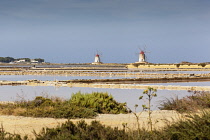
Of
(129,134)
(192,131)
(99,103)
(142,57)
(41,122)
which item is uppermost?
(142,57)

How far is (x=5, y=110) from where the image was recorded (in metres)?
14.5

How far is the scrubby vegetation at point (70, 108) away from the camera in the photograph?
13219 mm

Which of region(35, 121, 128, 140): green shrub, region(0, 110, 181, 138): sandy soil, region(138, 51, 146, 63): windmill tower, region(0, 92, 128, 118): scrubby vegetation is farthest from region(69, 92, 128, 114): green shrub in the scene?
region(138, 51, 146, 63): windmill tower

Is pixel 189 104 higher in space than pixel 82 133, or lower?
lower

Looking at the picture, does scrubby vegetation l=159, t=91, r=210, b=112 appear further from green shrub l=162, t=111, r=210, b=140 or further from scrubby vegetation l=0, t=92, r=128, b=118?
green shrub l=162, t=111, r=210, b=140

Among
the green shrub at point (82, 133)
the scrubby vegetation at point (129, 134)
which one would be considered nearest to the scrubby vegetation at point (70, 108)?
the green shrub at point (82, 133)

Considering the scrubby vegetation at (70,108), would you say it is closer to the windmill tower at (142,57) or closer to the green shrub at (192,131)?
the green shrub at (192,131)

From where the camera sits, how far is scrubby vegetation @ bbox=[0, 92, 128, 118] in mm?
13219

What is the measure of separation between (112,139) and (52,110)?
680cm

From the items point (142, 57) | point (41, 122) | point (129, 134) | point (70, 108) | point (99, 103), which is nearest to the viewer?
point (129, 134)

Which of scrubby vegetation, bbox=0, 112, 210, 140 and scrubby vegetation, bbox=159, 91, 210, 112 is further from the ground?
scrubby vegetation, bbox=0, 112, 210, 140

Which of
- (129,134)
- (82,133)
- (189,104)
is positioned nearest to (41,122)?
(82,133)

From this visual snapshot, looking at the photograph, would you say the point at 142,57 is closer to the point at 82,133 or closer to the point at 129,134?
the point at 129,134

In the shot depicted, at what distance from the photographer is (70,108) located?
44.6 feet
